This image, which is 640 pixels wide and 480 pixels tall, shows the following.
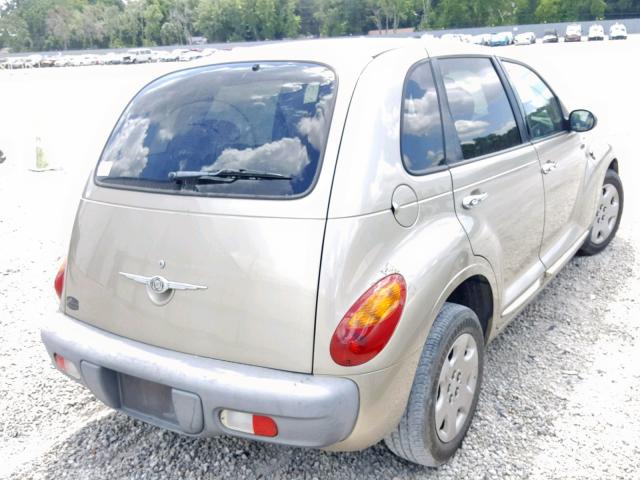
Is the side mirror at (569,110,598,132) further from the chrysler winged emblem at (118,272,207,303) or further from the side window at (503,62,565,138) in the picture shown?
the chrysler winged emblem at (118,272,207,303)

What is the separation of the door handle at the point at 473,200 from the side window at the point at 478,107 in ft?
0.65

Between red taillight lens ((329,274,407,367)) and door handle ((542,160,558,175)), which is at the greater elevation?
door handle ((542,160,558,175))

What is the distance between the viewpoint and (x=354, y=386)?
2021 millimetres

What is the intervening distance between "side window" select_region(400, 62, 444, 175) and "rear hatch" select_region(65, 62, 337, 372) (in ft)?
1.15

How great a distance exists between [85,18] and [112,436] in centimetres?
12876

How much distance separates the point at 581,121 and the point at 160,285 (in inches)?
122

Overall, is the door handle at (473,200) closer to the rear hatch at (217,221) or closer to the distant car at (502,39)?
the rear hatch at (217,221)

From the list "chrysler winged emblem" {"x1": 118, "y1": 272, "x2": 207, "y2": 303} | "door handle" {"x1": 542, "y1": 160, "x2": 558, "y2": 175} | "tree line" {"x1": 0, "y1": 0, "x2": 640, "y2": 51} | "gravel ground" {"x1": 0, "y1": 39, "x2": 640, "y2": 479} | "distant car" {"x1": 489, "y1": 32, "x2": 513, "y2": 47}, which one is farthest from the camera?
"tree line" {"x1": 0, "y1": 0, "x2": 640, "y2": 51}

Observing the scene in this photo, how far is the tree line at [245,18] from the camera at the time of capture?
266 ft

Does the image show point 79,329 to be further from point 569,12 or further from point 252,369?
point 569,12

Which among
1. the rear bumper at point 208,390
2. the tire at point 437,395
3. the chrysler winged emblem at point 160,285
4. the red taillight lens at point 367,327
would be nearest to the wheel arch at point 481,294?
the tire at point 437,395

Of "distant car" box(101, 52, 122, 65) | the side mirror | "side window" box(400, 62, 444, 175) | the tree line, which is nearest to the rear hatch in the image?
"side window" box(400, 62, 444, 175)

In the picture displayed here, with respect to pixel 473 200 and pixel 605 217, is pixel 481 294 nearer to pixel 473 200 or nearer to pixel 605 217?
pixel 473 200

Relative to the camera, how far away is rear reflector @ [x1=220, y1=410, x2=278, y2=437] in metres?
2.05
